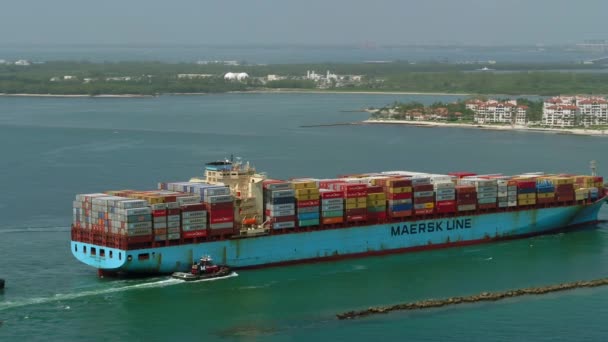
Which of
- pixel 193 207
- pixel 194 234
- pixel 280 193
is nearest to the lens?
pixel 193 207

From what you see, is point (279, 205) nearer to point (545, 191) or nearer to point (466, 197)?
point (466, 197)

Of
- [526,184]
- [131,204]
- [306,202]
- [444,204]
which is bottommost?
[444,204]

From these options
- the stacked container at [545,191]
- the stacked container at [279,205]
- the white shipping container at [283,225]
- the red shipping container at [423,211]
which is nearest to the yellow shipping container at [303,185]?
the stacked container at [279,205]

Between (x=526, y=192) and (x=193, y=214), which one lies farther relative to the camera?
(x=526, y=192)

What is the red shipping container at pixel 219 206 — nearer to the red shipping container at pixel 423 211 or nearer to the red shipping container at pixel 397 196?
the red shipping container at pixel 397 196

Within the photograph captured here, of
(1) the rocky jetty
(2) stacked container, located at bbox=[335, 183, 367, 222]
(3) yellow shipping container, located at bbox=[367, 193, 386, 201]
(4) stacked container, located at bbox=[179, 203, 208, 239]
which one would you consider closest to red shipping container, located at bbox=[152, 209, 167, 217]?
(4) stacked container, located at bbox=[179, 203, 208, 239]

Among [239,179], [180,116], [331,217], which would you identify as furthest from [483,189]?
[180,116]

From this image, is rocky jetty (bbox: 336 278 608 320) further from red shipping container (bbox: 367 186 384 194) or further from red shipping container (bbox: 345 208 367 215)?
red shipping container (bbox: 367 186 384 194)

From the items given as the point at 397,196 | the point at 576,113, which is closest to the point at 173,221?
the point at 397,196
